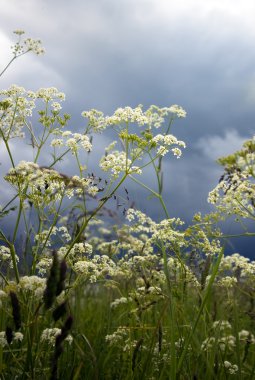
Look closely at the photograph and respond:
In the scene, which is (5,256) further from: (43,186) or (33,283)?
(33,283)

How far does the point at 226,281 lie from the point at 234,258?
1176 mm

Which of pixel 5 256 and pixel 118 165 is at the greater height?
pixel 118 165

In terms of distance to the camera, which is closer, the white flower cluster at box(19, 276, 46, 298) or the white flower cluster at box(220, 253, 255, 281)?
the white flower cluster at box(19, 276, 46, 298)

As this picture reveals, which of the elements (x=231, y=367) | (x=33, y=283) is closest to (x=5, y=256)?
(x=33, y=283)

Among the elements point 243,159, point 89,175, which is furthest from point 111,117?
point 243,159

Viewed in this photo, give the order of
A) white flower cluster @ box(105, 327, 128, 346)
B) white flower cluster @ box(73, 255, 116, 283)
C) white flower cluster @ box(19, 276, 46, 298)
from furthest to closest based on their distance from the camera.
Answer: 1. white flower cluster @ box(105, 327, 128, 346)
2. white flower cluster @ box(73, 255, 116, 283)
3. white flower cluster @ box(19, 276, 46, 298)

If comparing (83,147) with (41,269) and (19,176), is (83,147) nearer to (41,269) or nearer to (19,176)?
(19,176)

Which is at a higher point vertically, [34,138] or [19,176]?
[34,138]

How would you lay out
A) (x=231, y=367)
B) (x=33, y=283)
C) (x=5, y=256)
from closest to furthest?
(x=33, y=283) → (x=231, y=367) → (x=5, y=256)

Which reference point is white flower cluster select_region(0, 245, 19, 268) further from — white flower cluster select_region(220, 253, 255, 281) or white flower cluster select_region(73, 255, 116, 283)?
white flower cluster select_region(220, 253, 255, 281)

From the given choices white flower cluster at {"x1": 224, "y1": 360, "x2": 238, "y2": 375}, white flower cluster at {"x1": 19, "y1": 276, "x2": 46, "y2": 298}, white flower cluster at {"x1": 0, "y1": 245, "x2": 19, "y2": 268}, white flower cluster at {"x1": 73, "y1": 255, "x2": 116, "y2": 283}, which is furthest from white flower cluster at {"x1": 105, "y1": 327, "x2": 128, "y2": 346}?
white flower cluster at {"x1": 19, "y1": 276, "x2": 46, "y2": 298}

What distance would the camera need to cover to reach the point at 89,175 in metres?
5.82

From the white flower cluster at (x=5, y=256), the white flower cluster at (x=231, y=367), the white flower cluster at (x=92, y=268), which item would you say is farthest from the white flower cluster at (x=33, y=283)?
the white flower cluster at (x=231, y=367)

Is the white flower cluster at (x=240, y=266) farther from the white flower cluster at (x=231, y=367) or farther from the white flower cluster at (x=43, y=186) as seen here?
the white flower cluster at (x=43, y=186)
